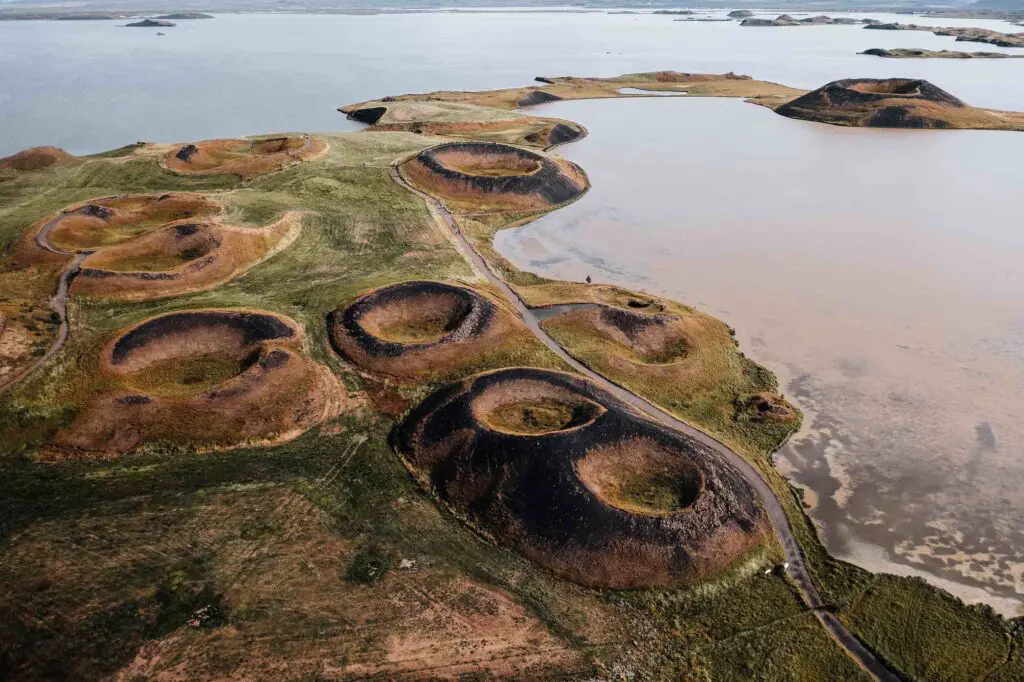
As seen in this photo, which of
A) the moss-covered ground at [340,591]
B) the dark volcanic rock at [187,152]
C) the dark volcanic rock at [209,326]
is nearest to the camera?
the moss-covered ground at [340,591]

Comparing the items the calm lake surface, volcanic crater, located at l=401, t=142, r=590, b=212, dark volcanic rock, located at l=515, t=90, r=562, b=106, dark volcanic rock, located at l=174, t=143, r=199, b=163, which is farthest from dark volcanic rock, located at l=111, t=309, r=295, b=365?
dark volcanic rock, located at l=515, t=90, r=562, b=106

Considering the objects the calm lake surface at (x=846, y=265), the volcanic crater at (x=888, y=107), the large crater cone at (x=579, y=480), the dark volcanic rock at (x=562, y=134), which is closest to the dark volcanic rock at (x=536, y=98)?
the calm lake surface at (x=846, y=265)

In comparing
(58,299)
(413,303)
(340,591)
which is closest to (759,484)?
(340,591)

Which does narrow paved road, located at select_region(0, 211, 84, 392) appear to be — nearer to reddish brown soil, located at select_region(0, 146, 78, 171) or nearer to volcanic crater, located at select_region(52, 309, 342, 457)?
A: volcanic crater, located at select_region(52, 309, 342, 457)

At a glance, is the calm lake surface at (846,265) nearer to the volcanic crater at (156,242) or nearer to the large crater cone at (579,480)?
the large crater cone at (579,480)

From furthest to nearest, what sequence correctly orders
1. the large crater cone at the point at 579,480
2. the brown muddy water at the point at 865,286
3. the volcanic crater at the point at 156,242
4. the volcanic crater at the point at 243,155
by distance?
the volcanic crater at the point at 243,155 → the volcanic crater at the point at 156,242 → the brown muddy water at the point at 865,286 → the large crater cone at the point at 579,480

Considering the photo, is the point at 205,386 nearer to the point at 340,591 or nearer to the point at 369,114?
the point at 340,591
